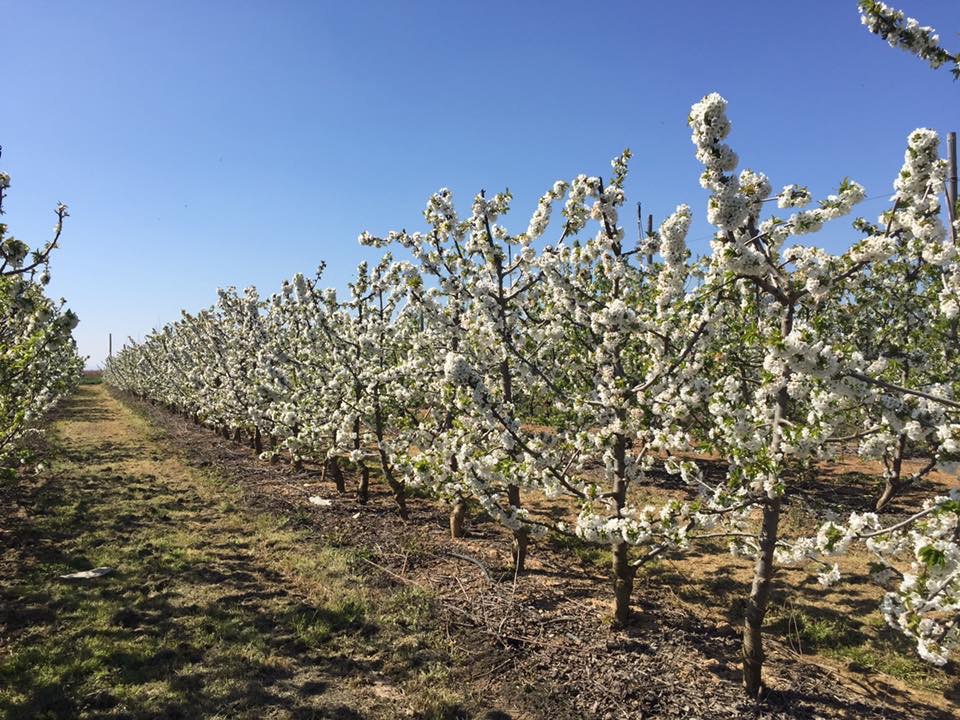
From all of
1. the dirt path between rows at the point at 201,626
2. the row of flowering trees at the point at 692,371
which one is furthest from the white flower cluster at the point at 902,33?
the dirt path between rows at the point at 201,626

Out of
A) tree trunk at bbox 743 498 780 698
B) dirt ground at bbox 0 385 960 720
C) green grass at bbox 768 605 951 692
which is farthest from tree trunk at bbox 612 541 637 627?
green grass at bbox 768 605 951 692

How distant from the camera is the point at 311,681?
7570mm

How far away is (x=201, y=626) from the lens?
9023mm

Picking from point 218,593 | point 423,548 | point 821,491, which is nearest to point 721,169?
point 423,548

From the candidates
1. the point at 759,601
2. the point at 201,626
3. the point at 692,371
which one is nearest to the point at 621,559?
the point at 759,601

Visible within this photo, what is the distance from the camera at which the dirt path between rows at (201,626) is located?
7078 mm

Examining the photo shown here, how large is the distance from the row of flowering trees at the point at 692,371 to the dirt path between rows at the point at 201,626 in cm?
276

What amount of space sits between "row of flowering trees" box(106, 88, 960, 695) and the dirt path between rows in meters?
2.76

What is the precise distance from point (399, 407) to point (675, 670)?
9942 millimetres

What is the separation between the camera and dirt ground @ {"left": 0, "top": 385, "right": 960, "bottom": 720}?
7051mm

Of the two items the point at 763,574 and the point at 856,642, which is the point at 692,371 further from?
the point at 856,642

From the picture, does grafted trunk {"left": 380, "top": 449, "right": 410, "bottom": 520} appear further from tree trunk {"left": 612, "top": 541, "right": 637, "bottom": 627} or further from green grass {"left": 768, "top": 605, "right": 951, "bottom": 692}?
green grass {"left": 768, "top": 605, "right": 951, "bottom": 692}

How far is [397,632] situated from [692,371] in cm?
637

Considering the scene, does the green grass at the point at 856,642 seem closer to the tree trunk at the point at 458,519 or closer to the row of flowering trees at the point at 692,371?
the row of flowering trees at the point at 692,371
